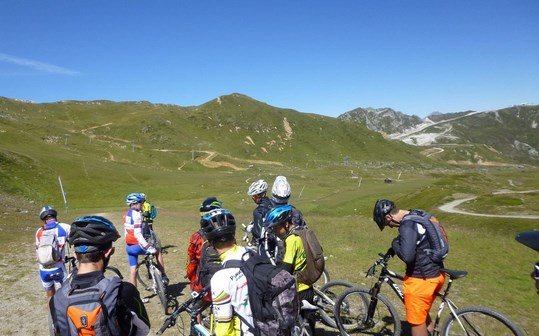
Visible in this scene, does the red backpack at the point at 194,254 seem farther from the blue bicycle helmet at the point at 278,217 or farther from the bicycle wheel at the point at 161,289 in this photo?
the blue bicycle helmet at the point at 278,217

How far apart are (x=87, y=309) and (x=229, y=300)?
1800 mm

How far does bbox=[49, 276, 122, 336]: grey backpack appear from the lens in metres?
4.25

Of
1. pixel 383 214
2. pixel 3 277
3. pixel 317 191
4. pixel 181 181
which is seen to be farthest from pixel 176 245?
pixel 181 181

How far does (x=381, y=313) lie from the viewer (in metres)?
10.1

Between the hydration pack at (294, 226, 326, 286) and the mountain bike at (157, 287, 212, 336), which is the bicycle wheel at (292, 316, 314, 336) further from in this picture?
the mountain bike at (157, 287, 212, 336)

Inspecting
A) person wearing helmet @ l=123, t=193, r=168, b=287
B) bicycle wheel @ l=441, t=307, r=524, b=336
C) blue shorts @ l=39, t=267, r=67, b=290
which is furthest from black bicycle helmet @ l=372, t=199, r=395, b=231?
blue shorts @ l=39, t=267, r=67, b=290

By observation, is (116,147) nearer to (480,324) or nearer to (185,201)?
(185,201)

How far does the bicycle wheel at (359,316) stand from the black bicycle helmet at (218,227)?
5.45 meters

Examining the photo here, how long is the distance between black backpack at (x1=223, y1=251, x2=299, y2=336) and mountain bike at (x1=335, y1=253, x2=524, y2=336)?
475 cm

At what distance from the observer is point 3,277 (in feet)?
53.6

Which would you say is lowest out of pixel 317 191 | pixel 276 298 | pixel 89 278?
pixel 317 191

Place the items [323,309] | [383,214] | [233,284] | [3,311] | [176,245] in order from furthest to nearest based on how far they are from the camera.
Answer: [176,245], [3,311], [323,309], [383,214], [233,284]

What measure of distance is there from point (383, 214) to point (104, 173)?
80867 mm

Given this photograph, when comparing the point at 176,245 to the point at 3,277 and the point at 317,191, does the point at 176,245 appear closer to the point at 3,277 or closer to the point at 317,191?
the point at 3,277
